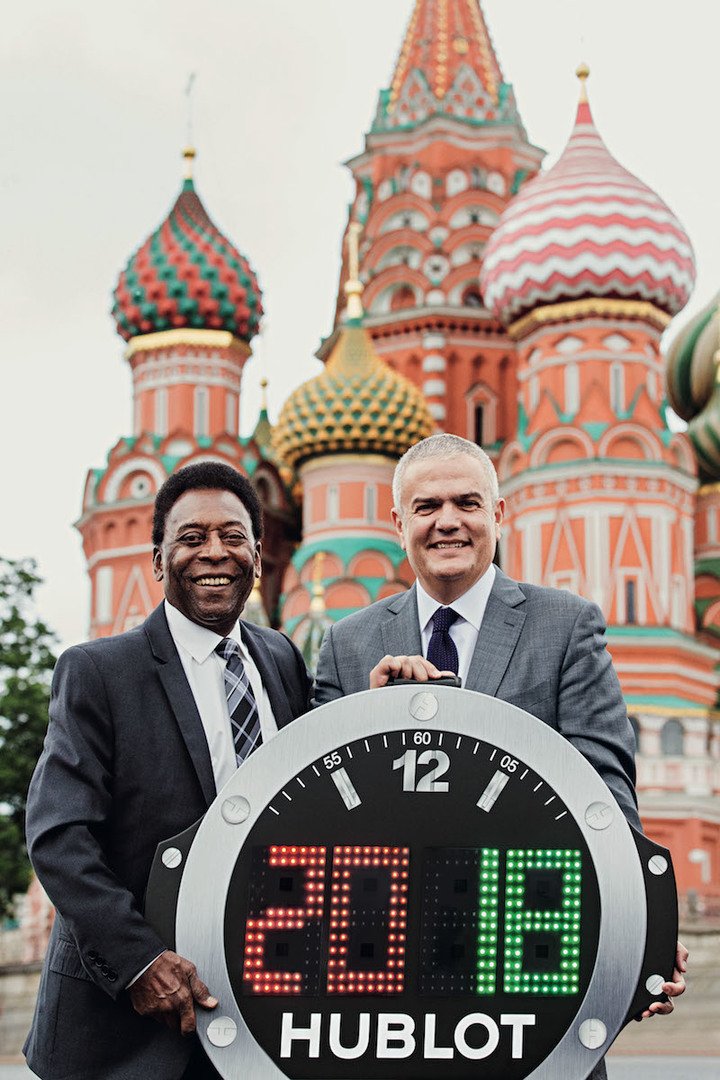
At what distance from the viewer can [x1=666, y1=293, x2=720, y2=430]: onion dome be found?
3503 centimetres

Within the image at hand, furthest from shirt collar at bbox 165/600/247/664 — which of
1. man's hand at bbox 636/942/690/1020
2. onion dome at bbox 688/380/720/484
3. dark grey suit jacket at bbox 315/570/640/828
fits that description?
onion dome at bbox 688/380/720/484

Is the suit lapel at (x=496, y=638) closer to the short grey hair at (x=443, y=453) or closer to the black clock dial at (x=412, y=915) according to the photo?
the short grey hair at (x=443, y=453)

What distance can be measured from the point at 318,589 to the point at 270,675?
2454 cm

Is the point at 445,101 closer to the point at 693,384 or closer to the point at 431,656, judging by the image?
the point at 693,384

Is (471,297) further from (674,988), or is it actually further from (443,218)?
(674,988)

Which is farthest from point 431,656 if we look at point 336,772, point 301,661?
point 336,772

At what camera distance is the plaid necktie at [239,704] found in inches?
146

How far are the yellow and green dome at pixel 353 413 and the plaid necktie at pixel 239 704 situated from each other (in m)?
26.2

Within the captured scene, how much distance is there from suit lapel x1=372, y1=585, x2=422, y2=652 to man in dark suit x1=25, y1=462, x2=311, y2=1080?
262 mm

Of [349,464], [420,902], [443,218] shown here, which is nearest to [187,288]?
[349,464]

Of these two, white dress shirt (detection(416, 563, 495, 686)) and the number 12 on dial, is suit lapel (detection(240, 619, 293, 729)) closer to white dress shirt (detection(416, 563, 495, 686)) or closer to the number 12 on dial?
white dress shirt (detection(416, 563, 495, 686))

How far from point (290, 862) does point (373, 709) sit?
0.89ft

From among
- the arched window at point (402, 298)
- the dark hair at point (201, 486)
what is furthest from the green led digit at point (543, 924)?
the arched window at point (402, 298)

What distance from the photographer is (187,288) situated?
31906 mm
